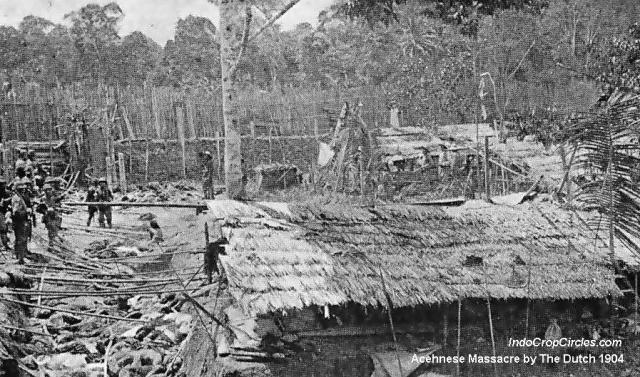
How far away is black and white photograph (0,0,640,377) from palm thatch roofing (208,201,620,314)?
0.02 meters

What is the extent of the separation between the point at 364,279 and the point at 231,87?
6.57 m

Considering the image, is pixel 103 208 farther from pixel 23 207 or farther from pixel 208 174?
pixel 23 207

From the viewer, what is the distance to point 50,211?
11352 millimetres

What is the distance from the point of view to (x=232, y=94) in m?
11.4

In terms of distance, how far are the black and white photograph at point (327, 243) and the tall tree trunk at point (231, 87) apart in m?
0.03

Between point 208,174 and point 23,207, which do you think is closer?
point 23,207

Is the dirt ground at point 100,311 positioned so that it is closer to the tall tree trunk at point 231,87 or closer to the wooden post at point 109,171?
the tall tree trunk at point 231,87

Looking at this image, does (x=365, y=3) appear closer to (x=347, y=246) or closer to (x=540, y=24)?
(x=347, y=246)

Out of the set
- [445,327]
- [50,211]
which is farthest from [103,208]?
[445,327]

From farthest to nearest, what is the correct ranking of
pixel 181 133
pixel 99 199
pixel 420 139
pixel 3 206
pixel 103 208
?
pixel 181 133, pixel 420 139, pixel 99 199, pixel 103 208, pixel 3 206

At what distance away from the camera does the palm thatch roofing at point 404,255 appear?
18.0ft

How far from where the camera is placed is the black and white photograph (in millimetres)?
5859

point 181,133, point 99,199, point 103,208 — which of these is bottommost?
point 103,208

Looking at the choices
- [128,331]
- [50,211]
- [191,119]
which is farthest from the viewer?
[191,119]
